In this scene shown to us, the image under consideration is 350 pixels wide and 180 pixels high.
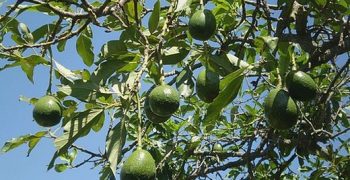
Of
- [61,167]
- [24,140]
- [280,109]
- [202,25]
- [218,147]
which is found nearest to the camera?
[280,109]

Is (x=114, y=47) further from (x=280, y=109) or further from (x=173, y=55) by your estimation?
(x=280, y=109)

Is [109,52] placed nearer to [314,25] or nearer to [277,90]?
[277,90]

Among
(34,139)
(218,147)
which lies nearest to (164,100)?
(34,139)

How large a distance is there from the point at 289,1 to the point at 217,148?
1.27 m

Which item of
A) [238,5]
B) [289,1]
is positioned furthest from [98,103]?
[238,5]

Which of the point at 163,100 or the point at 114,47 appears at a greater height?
the point at 114,47

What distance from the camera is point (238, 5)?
280 centimetres

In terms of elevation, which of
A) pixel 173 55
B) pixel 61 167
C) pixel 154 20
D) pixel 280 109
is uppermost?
pixel 154 20

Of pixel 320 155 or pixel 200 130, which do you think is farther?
pixel 200 130

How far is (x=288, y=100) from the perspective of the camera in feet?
5.70

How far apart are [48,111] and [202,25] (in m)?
0.67

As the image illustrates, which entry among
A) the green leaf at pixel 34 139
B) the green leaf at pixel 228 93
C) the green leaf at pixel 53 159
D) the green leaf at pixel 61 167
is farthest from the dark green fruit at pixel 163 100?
the green leaf at pixel 61 167

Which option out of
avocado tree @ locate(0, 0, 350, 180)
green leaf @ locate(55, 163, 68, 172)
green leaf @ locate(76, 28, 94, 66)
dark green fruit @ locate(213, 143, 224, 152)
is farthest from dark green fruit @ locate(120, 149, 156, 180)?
green leaf @ locate(55, 163, 68, 172)

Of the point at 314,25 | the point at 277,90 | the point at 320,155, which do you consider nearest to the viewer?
the point at 277,90
